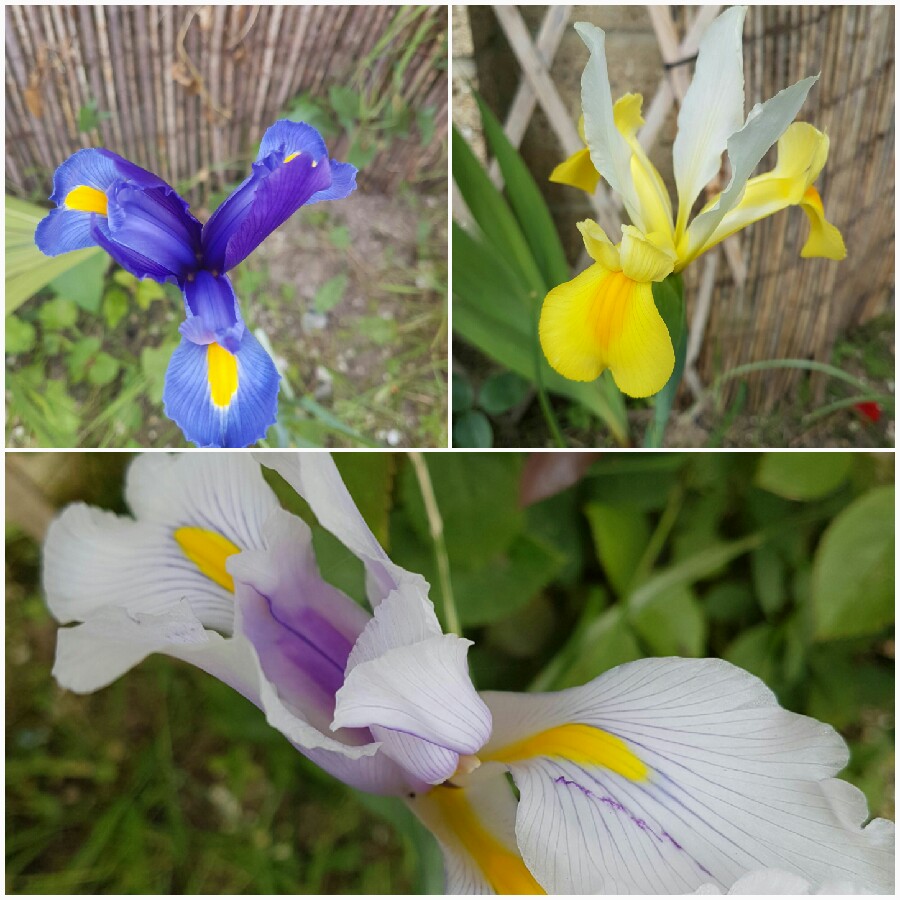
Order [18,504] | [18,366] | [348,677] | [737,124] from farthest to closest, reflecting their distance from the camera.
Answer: [18,366] < [18,504] < [737,124] < [348,677]

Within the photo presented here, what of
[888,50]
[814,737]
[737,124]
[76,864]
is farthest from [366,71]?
[76,864]

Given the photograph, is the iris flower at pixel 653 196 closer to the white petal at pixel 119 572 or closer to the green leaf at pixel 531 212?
the green leaf at pixel 531 212

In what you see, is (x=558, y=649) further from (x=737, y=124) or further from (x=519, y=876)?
(x=737, y=124)

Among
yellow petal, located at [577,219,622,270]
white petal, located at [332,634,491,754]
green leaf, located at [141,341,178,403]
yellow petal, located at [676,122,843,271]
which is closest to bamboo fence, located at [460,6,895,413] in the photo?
yellow petal, located at [676,122,843,271]

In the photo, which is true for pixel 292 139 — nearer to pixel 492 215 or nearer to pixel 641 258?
pixel 492 215

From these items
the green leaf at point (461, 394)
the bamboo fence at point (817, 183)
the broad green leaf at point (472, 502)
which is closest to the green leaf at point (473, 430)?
the green leaf at point (461, 394)

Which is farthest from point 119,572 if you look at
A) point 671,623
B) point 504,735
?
point 671,623
